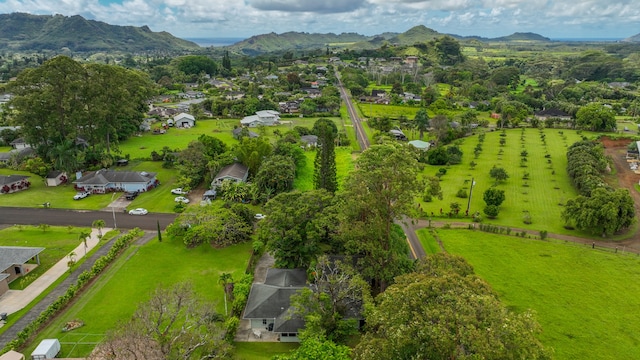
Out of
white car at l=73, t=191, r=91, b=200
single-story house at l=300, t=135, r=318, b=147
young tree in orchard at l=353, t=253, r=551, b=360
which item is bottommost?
white car at l=73, t=191, r=91, b=200

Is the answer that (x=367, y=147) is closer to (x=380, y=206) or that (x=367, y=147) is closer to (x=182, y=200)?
(x=182, y=200)

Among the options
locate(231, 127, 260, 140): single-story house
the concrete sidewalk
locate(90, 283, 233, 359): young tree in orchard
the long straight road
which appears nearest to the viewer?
locate(90, 283, 233, 359): young tree in orchard

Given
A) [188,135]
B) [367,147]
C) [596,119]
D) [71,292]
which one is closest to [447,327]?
[71,292]

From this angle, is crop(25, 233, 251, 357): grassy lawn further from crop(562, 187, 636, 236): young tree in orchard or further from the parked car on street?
crop(562, 187, 636, 236): young tree in orchard

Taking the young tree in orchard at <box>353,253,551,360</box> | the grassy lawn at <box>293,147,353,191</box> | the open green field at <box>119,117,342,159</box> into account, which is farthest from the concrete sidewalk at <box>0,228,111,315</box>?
the open green field at <box>119,117,342,159</box>

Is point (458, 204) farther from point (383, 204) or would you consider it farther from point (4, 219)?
point (4, 219)

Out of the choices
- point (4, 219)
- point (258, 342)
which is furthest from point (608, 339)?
point (4, 219)
